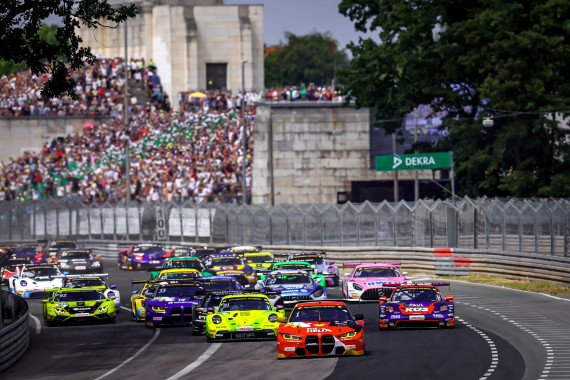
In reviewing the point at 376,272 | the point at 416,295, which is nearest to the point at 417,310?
the point at 416,295

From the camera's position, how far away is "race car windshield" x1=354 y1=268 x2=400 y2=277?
129 feet

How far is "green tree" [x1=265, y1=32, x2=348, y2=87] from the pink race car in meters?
131

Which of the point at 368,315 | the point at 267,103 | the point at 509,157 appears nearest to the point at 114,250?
the point at 267,103

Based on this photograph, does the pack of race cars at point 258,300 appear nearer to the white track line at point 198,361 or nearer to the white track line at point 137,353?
the white track line at point 198,361

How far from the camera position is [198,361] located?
1016 inches

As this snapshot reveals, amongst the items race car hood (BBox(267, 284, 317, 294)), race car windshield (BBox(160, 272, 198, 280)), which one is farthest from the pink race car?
race car windshield (BBox(160, 272, 198, 280))

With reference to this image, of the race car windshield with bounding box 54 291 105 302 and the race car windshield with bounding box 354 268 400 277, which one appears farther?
the race car windshield with bounding box 354 268 400 277

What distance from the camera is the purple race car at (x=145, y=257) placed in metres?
59.8

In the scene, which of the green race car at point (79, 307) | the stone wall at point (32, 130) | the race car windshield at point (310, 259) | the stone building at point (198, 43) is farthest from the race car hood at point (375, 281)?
the stone building at point (198, 43)

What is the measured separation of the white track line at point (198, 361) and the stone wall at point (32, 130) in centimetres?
6349

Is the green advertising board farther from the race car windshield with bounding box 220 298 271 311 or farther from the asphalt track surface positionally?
the race car windshield with bounding box 220 298 271 311

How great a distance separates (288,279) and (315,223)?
21166mm

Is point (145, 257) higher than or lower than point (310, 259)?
lower

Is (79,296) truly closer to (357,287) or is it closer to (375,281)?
(357,287)
